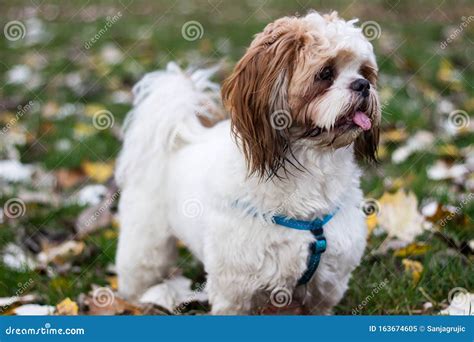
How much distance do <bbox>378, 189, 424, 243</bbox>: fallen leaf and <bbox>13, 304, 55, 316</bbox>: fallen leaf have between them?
183 cm

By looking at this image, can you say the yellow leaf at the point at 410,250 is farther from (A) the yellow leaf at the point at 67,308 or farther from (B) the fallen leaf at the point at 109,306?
(A) the yellow leaf at the point at 67,308

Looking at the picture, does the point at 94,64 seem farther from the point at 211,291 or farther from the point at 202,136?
the point at 211,291

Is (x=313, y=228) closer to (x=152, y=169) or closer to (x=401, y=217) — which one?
(x=152, y=169)

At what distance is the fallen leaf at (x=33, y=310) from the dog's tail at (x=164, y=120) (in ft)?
2.47

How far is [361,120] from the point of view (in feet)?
9.46

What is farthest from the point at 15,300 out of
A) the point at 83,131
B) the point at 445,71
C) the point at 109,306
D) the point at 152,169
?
the point at 445,71

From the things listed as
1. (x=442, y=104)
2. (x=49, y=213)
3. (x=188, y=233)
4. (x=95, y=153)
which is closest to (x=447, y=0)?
(x=442, y=104)

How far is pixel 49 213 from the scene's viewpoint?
4.95 metres

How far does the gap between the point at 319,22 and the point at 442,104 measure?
3414 millimetres

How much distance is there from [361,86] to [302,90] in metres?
0.22

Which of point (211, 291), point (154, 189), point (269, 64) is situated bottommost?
point (211, 291)

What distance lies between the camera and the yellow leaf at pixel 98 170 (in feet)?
17.8

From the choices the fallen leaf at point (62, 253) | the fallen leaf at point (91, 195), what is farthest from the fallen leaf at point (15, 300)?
the fallen leaf at point (91, 195)

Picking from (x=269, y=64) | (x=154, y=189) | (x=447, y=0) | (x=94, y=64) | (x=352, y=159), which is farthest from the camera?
(x=447, y=0)
